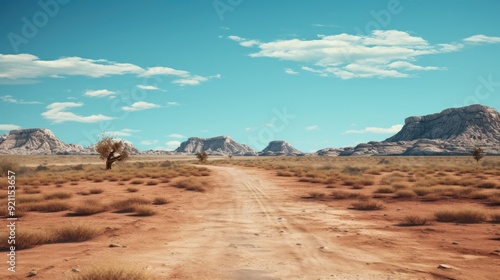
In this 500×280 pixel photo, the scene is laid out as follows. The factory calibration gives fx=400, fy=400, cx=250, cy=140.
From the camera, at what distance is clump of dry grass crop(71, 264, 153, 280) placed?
598cm

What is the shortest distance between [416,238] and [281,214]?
570cm

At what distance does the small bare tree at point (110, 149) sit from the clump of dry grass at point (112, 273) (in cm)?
4590

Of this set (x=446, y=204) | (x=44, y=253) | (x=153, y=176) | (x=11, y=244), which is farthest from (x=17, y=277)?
(x=153, y=176)

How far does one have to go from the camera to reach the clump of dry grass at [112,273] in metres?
5.98

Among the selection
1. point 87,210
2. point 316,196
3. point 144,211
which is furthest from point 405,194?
point 87,210

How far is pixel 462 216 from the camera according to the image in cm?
1372

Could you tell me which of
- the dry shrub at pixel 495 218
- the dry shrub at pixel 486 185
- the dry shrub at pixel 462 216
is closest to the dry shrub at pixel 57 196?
the dry shrub at pixel 462 216

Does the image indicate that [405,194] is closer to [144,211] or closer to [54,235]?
[144,211]

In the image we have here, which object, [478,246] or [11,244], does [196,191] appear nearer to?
[11,244]

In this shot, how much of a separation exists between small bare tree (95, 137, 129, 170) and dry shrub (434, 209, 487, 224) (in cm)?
4282

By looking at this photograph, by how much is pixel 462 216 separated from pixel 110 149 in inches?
1739

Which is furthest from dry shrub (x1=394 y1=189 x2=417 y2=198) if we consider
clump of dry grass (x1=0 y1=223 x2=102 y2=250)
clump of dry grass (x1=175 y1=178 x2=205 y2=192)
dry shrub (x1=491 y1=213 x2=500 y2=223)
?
clump of dry grass (x1=0 y1=223 x2=102 y2=250)

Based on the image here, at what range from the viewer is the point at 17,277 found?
23.3 feet

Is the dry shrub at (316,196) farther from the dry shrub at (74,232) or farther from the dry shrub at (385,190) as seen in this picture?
the dry shrub at (74,232)
